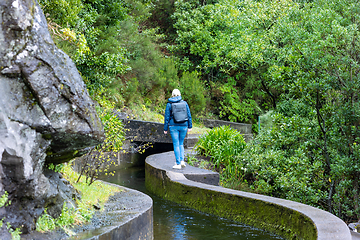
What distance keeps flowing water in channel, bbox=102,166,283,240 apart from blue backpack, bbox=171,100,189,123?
6.07 ft

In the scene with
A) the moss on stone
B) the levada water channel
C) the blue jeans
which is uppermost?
the blue jeans

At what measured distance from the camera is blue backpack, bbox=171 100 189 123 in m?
8.27

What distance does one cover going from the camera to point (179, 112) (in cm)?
829

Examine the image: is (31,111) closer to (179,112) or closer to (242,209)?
(242,209)

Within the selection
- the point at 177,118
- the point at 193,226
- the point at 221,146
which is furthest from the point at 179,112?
the point at 193,226

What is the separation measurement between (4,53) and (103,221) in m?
2.16

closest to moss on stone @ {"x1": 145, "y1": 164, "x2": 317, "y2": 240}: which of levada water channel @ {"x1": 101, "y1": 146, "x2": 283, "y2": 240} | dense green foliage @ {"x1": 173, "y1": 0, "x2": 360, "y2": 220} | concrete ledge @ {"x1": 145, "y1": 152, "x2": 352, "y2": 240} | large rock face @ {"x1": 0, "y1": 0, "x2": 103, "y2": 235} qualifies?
concrete ledge @ {"x1": 145, "y1": 152, "x2": 352, "y2": 240}

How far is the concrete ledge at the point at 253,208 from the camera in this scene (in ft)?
15.1

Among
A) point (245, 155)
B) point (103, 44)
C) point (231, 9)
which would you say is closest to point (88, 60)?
point (103, 44)

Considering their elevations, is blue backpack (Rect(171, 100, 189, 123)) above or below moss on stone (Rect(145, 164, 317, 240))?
above

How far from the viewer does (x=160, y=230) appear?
588 centimetres

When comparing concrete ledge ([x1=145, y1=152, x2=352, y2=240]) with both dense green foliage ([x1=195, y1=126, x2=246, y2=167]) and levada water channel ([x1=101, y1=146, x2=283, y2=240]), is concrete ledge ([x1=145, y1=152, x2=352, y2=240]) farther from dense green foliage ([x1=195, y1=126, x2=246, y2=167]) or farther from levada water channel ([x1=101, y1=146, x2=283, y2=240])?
dense green foliage ([x1=195, y1=126, x2=246, y2=167])

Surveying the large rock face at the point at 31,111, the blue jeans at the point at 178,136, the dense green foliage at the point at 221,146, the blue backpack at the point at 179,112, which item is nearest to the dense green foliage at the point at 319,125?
the dense green foliage at the point at 221,146

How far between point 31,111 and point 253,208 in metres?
3.87
